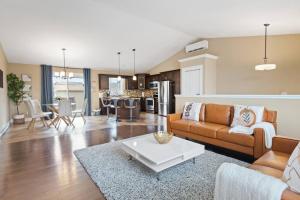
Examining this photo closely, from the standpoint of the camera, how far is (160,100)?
795 cm

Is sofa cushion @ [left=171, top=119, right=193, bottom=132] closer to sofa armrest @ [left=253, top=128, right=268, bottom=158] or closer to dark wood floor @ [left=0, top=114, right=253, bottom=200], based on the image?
dark wood floor @ [left=0, top=114, right=253, bottom=200]

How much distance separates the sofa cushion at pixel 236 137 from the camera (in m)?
2.61

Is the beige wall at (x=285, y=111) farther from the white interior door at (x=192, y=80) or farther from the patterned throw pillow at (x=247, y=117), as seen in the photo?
the white interior door at (x=192, y=80)

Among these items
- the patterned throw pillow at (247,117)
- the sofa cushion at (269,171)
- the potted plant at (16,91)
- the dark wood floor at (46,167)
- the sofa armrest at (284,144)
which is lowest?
the dark wood floor at (46,167)

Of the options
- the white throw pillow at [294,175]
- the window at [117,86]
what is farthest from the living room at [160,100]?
the window at [117,86]

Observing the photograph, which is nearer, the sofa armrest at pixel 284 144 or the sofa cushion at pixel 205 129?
the sofa armrest at pixel 284 144

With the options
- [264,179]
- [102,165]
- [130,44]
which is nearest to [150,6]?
[130,44]

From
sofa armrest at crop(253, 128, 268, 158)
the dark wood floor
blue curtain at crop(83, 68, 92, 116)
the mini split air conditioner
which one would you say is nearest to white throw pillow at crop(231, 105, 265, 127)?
sofa armrest at crop(253, 128, 268, 158)

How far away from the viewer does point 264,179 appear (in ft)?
3.30

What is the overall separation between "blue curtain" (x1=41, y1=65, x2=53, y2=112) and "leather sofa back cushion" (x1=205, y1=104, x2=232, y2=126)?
6.53 metres

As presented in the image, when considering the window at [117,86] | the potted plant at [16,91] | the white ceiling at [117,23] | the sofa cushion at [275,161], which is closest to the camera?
the sofa cushion at [275,161]

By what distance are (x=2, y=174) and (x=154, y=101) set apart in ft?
22.5

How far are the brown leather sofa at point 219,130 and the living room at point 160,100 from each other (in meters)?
0.02

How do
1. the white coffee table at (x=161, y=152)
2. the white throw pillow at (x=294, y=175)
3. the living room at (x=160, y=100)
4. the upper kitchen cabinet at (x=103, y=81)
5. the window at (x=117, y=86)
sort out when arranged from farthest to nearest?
the window at (x=117, y=86) → the upper kitchen cabinet at (x=103, y=81) → the white coffee table at (x=161, y=152) → the living room at (x=160, y=100) → the white throw pillow at (x=294, y=175)
